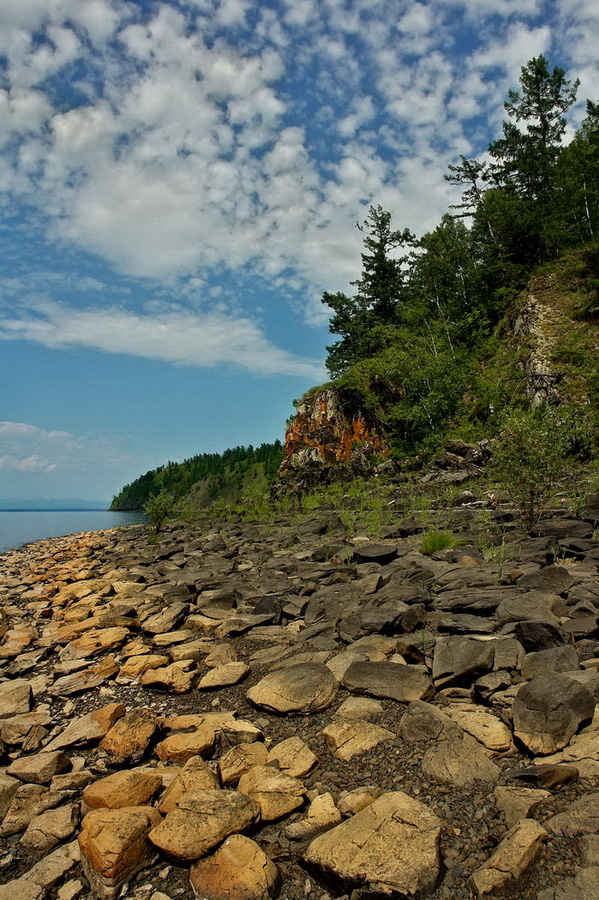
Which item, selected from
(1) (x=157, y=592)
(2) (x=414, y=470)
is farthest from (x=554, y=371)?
(1) (x=157, y=592)

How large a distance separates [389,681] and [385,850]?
190cm

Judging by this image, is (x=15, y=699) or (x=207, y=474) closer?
(x=15, y=699)

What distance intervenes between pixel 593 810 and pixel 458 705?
1.52 metres

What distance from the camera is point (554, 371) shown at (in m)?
23.4

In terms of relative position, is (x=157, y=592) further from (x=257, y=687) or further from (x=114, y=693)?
(x=257, y=687)

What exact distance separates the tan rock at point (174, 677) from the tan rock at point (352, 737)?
235cm

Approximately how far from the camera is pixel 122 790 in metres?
3.55

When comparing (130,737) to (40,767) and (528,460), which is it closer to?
(40,767)

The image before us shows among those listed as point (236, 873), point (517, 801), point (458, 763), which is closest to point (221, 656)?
point (236, 873)

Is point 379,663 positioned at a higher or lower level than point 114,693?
higher

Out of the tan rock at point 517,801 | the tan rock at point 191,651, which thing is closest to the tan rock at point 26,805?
the tan rock at point 191,651

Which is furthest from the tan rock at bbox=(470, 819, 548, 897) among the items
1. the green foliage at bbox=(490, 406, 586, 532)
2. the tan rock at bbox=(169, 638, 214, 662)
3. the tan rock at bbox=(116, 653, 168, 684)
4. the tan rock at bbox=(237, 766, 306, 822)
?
the green foliage at bbox=(490, 406, 586, 532)

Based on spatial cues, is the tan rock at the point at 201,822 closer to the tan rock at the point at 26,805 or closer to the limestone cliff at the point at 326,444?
the tan rock at the point at 26,805

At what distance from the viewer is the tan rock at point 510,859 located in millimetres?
2322
